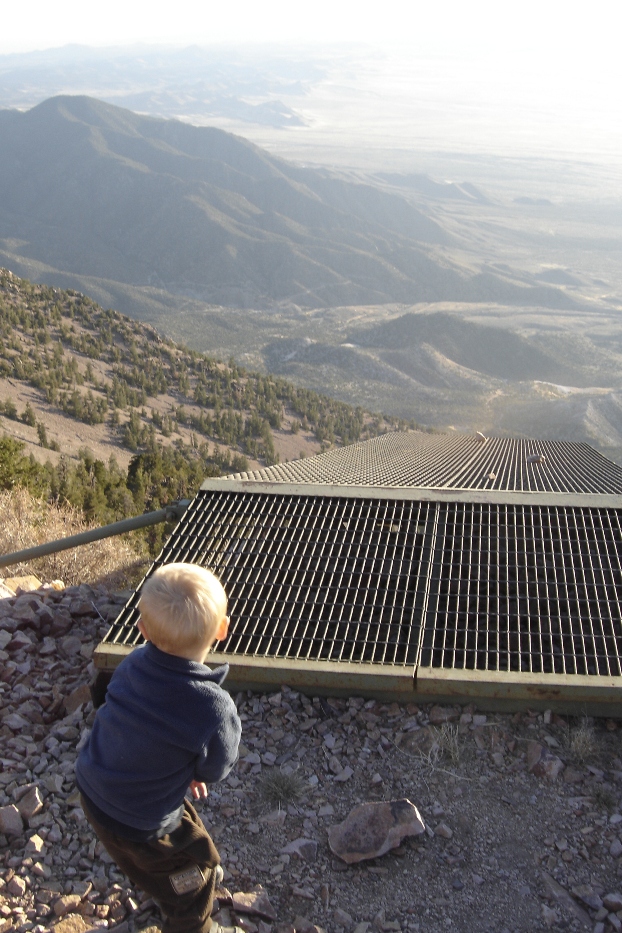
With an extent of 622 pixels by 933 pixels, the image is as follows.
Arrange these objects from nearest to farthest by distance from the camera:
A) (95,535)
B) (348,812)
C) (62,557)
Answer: (348,812), (95,535), (62,557)

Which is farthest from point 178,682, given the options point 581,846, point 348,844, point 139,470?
point 139,470

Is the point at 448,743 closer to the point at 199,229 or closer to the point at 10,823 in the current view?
the point at 10,823

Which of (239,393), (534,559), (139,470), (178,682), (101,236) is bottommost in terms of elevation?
(101,236)

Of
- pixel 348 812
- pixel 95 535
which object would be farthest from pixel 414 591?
pixel 95 535

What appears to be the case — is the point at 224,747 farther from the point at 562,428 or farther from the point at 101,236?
the point at 101,236

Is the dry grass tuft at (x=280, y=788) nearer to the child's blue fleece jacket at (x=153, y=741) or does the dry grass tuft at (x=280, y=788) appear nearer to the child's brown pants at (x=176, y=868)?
the child's brown pants at (x=176, y=868)

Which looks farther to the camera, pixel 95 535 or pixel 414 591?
pixel 95 535

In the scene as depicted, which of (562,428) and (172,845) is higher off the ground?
(172,845)

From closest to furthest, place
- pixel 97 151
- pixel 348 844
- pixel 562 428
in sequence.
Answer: pixel 348 844 → pixel 562 428 → pixel 97 151
